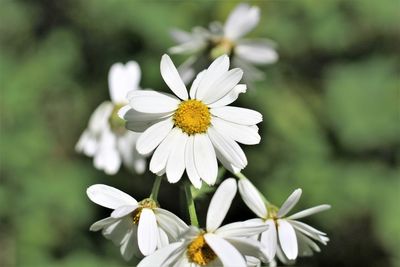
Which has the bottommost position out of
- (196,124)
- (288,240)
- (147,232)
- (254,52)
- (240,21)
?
(288,240)

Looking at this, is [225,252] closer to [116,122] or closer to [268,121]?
[116,122]

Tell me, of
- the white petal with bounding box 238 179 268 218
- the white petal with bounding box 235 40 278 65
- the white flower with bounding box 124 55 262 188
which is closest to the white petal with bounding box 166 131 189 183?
the white flower with bounding box 124 55 262 188

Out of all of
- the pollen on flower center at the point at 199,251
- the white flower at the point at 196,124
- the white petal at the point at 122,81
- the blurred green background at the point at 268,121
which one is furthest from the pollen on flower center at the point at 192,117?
the blurred green background at the point at 268,121

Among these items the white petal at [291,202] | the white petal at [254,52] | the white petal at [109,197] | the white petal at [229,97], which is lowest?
the white petal at [291,202]

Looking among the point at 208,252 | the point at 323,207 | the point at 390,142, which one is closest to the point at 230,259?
the point at 208,252

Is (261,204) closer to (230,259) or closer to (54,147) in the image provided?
(230,259)

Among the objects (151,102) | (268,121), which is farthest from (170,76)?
(268,121)

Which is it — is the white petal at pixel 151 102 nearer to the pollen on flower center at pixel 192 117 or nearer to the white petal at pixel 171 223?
the pollen on flower center at pixel 192 117
